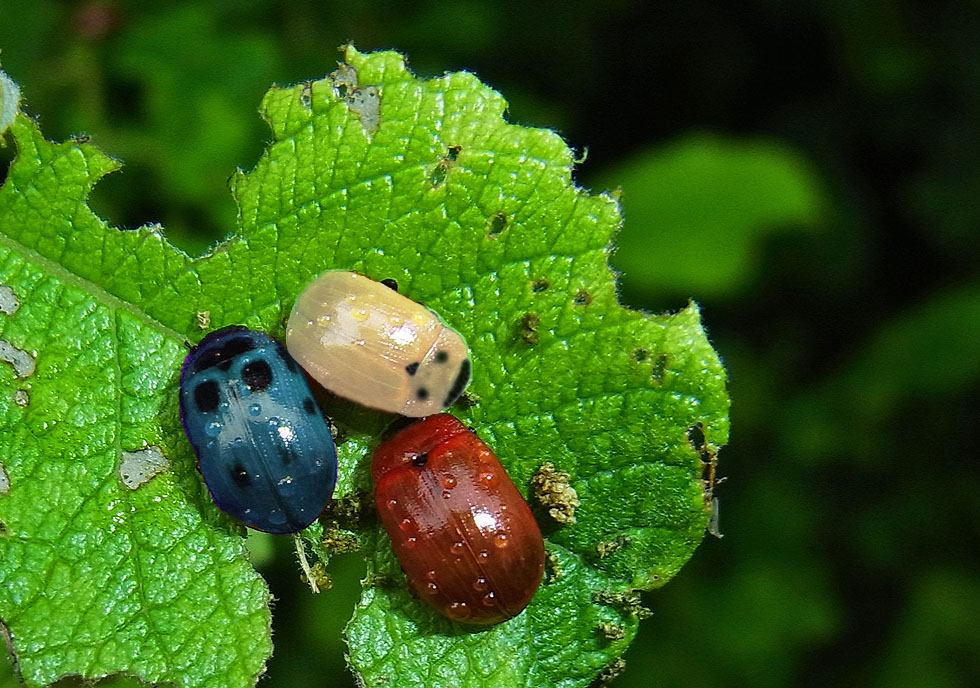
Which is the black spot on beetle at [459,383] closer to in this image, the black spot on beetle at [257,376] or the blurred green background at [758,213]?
the black spot on beetle at [257,376]

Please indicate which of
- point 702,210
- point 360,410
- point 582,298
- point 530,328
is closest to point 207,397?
point 360,410

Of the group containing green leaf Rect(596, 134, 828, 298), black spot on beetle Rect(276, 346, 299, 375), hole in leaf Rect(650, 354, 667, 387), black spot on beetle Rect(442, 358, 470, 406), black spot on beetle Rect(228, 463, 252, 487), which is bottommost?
black spot on beetle Rect(228, 463, 252, 487)

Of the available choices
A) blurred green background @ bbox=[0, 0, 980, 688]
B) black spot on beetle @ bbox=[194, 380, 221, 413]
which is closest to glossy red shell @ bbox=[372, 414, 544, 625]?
black spot on beetle @ bbox=[194, 380, 221, 413]

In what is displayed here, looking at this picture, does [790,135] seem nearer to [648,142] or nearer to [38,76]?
[648,142]

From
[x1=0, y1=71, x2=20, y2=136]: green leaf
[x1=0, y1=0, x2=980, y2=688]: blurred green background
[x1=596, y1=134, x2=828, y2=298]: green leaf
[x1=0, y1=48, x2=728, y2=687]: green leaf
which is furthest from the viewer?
[x1=596, y1=134, x2=828, y2=298]: green leaf

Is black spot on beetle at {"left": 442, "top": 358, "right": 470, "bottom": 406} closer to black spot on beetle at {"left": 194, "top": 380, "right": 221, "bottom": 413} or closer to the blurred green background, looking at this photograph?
black spot on beetle at {"left": 194, "top": 380, "right": 221, "bottom": 413}

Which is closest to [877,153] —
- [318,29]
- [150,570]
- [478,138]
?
[318,29]

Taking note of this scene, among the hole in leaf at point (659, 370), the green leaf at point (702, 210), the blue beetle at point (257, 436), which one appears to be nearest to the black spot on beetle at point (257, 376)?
the blue beetle at point (257, 436)

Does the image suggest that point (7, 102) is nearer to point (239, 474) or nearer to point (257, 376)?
point (257, 376)
